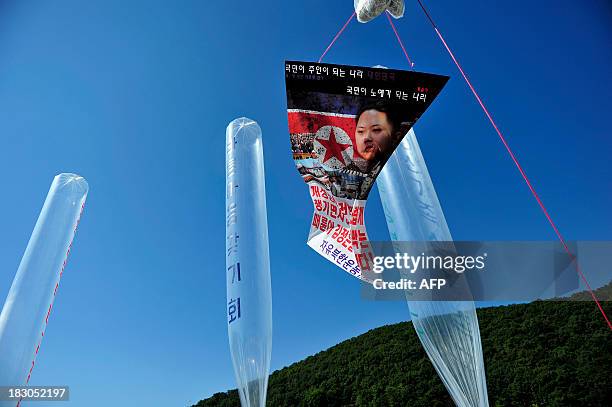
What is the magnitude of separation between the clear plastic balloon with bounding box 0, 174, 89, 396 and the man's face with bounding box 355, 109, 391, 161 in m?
4.00

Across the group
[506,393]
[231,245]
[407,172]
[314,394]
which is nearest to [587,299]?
[506,393]

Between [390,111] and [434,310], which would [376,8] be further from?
[434,310]

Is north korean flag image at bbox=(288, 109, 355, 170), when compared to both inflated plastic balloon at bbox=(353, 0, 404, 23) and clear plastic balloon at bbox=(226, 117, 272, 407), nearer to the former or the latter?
clear plastic balloon at bbox=(226, 117, 272, 407)

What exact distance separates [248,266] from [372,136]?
7.92 ft

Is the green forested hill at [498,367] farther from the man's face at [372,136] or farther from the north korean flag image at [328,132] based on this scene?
the north korean flag image at [328,132]

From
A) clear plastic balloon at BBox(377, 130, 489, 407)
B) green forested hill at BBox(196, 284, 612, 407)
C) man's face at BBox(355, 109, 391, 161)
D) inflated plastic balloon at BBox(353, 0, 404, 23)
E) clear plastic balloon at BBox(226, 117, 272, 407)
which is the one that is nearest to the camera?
clear plastic balloon at BBox(226, 117, 272, 407)

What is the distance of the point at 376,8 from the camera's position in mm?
6703

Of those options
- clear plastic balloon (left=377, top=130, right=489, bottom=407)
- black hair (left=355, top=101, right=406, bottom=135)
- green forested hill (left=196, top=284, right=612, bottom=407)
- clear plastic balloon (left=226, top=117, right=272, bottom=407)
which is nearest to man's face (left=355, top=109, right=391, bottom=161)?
black hair (left=355, top=101, right=406, bottom=135)

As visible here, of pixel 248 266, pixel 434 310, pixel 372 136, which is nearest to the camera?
pixel 248 266

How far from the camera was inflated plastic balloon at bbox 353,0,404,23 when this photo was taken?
263 inches

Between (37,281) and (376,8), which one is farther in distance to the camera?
(376,8)

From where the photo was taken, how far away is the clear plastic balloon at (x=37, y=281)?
502cm

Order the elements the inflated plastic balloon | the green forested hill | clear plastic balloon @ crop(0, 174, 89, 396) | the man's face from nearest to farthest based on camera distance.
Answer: clear plastic balloon @ crop(0, 174, 89, 396), the man's face, the inflated plastic balloon, the green forested hill

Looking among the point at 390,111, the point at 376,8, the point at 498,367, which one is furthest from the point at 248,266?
the point at 498,367
